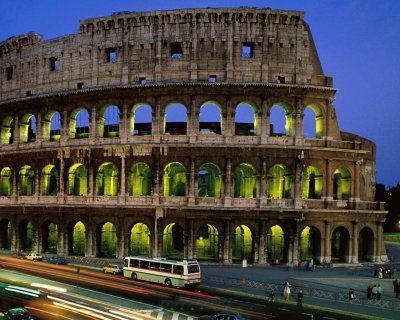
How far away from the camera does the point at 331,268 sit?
38.5 meters

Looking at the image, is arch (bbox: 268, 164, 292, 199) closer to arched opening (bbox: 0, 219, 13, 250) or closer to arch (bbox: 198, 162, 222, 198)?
arch (bbox: 198, 162, 222, 198)

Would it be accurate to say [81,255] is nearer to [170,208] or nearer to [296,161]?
[170,208]

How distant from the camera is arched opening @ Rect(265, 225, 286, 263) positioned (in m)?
41.7

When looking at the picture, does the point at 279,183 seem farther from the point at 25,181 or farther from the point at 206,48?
the point at 25,181

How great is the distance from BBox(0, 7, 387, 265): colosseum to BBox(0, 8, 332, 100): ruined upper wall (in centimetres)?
9

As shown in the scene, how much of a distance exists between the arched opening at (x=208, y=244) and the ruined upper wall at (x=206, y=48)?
14052 millimetres

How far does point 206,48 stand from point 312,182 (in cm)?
1559

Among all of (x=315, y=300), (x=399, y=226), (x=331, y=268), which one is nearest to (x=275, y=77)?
(x=331, y=268)

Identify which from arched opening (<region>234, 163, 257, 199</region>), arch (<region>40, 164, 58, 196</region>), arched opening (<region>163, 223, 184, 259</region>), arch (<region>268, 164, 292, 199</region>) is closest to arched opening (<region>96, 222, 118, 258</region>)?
arched opening (<region>163, 223, 184, 259</region>)

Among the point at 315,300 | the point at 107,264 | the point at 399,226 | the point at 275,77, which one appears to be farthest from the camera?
the point at 399,226

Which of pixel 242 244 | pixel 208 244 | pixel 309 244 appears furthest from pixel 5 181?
pixel 309 244

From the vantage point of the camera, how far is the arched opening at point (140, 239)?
43188 millimetres

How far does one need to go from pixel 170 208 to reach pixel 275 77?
13.8 metres

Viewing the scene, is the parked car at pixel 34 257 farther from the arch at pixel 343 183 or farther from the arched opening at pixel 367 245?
the arched opening at pixel 367 245
